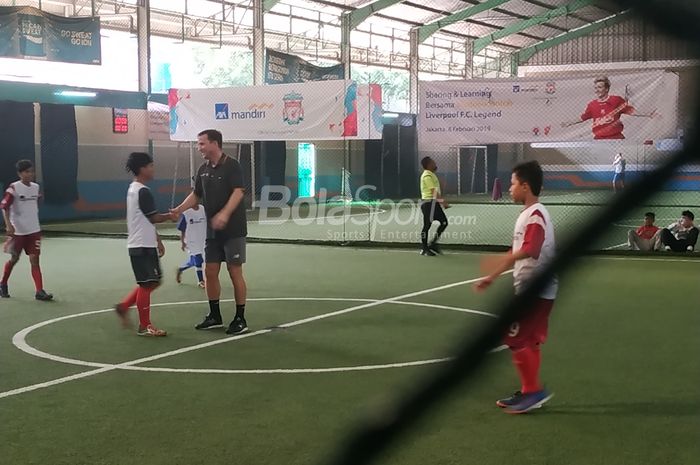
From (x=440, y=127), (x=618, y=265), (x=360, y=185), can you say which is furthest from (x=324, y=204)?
(x=618, y=265)

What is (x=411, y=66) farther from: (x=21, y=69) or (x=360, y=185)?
(x=21, y=69)

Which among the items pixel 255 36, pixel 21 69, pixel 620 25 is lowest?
pixel 620 25

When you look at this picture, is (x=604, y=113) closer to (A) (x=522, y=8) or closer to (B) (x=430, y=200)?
(B) (x=430, y=200)

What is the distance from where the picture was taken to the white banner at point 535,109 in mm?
14406

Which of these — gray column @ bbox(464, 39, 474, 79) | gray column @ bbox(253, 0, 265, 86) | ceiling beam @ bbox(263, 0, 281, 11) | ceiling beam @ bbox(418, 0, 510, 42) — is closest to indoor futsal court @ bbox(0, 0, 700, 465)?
gray column @ bbox(253, 0, 265, 86)

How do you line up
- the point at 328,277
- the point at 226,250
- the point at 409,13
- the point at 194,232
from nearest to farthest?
the point at 226,250, the point at 194,232, the point at 328,277, the point at 409,13

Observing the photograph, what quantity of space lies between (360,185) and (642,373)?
2919 centimetres

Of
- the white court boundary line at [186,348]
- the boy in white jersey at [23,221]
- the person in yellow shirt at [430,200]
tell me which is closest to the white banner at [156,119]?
the person in yellow shirt at [430,200]

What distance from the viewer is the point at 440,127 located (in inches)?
629

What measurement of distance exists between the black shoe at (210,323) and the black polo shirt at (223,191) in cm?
85

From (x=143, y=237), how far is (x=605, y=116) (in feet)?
30.6

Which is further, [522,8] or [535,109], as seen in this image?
[522,8]

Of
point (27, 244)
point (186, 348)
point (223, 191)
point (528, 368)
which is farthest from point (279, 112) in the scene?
point (528, 368)

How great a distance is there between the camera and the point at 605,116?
1470 cm
